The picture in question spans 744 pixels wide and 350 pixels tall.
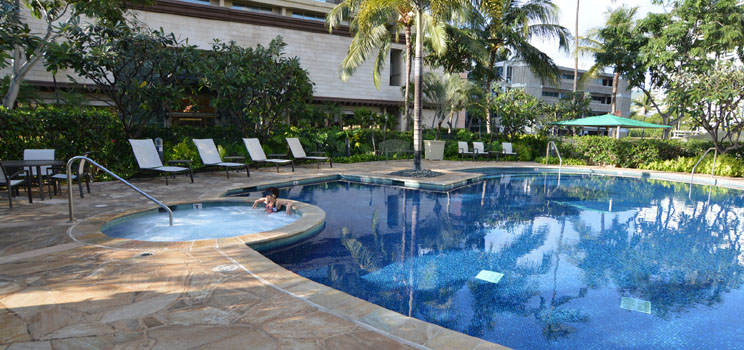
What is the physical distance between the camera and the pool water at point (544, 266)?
350cm

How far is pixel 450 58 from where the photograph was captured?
21734mm

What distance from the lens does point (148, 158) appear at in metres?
9.63

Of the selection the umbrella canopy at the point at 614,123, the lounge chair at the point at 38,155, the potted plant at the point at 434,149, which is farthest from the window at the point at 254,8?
the lounge chair at the point at 38,155

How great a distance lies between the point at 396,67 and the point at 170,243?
29.0 meters

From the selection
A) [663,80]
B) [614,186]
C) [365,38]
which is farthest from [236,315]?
[663,80]

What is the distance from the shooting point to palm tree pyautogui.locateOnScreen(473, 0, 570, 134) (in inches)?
821

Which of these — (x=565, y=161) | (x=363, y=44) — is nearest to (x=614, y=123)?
(x=565, y=161)

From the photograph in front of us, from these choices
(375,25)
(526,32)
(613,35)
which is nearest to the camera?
(375,25)

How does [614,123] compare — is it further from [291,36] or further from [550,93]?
[550,93]

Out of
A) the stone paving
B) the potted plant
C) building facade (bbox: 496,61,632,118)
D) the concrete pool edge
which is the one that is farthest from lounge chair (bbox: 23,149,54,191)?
building facade (bbox: 496,61,632,118)

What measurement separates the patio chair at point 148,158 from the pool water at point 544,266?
116 inches

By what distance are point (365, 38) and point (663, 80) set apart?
1908 cm

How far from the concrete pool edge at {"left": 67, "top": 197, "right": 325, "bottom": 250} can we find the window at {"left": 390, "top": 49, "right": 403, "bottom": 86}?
26.1 meters

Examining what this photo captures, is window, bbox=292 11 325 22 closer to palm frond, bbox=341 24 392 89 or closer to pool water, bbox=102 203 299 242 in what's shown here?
palm frond, bbox=341 24 392 89
